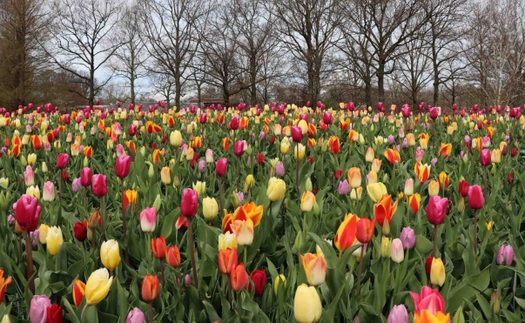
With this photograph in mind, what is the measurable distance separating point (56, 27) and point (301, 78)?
1514 cm

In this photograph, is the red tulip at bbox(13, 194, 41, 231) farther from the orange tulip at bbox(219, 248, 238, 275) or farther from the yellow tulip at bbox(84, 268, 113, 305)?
the orange tulip at bbox(219, 248, 238, 275)

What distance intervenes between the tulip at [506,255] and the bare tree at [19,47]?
29803 millimetres

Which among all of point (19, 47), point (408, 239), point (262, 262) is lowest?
point (262, 262)

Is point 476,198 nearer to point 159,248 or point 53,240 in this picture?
point 159,248

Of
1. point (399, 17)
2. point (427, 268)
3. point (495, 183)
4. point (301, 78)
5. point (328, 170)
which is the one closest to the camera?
point (427, 268)

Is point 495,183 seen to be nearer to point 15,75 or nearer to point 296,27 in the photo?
point 296,27

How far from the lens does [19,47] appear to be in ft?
88.3

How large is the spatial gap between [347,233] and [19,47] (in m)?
30.3

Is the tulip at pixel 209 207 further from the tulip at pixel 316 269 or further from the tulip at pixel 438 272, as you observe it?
the tulip at pixel 438 272

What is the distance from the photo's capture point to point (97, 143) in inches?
171

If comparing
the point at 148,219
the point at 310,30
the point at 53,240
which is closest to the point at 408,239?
the point at 148,219

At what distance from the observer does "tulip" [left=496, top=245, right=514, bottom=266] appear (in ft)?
4.58

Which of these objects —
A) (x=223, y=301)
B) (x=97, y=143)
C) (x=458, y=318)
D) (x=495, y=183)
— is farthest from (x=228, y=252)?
(x=97, y=143)

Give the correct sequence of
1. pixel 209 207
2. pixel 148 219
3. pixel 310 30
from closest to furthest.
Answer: pixel 148 219 < pixel 209 207 < pixel 310 30
